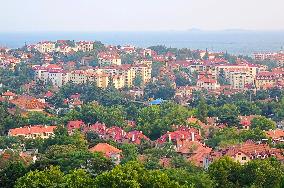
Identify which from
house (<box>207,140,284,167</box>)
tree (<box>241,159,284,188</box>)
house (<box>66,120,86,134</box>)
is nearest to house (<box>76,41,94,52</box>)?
house (<box>66,120,86,134</box>)

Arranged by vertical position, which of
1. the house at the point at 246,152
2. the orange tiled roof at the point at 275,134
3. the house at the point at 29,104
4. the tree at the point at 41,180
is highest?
the tree at the point at 41,180

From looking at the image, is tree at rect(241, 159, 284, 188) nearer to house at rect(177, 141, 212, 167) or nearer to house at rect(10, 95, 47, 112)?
house at rect(177, 141, 212, 167)

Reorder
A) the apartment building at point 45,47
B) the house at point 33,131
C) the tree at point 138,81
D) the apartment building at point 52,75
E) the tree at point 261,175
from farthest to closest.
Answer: the apartment building at point 45,47, the tree at point 138,81, the apartment building at point 52,75, the house at point 33,131, the tree at point 261,175

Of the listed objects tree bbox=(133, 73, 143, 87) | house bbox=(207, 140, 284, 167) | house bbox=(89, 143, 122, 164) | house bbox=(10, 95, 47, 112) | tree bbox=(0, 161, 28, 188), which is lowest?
tree bbox=(133, 73, 143, 87)

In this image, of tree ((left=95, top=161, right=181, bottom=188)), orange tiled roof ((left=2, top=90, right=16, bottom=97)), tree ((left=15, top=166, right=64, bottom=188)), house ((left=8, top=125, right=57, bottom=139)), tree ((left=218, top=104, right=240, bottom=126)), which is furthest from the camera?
orange tiled roof ((left=2, top=90, right=16, bottom=97))

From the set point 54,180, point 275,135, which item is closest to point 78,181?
point 54,180

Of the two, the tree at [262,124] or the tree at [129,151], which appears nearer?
the tree at [129,151]

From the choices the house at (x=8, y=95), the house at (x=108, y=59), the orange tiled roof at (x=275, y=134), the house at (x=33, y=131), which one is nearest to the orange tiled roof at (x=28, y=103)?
the house at (x=8, y=95)

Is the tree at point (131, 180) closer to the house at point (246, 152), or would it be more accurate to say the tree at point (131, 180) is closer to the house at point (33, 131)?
the house at point (246, 152)
